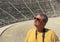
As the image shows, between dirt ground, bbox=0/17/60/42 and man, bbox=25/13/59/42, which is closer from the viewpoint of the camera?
man, bbox=25/13/59/42

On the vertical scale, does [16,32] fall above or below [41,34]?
below

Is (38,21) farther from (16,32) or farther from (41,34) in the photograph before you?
(16,32)

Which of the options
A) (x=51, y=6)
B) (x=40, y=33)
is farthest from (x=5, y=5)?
(x=40, y=33)

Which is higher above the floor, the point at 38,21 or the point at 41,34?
the point at 38,21

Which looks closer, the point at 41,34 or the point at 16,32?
the point at 41,34

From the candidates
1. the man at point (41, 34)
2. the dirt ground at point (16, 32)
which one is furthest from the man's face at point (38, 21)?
the dirt ground at point (16, 32)

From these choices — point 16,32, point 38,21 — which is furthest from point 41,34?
point 16,32

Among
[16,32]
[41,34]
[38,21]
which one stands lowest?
[16,32]

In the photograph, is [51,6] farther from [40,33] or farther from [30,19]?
[40,33]

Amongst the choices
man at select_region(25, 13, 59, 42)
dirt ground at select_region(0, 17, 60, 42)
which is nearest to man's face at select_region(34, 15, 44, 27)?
man at select_region(25, 13, 59, 42)

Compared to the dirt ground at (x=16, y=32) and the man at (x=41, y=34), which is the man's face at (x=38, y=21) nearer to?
the man at (x=41, y=34)

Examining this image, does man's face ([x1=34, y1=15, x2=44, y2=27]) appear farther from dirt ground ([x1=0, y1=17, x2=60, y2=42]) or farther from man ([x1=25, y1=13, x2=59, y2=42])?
dirt ground ([x1=0, y1=17, x2=60, y2=42])

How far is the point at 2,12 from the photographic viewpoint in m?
11.5

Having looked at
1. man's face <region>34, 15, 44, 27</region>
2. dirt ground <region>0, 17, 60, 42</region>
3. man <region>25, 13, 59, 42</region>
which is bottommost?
dirt ground <region>0, 17, 60, 42</region>
